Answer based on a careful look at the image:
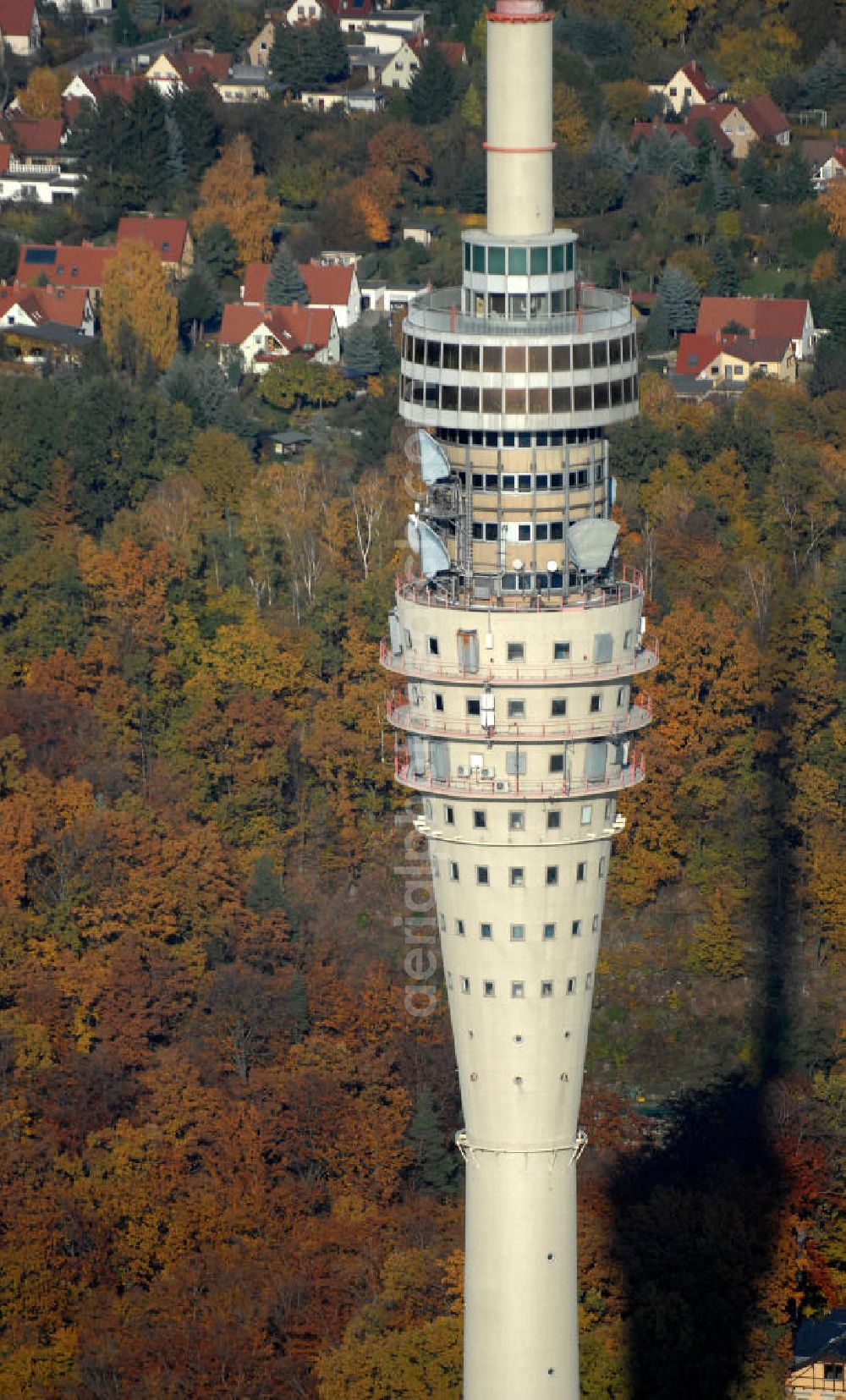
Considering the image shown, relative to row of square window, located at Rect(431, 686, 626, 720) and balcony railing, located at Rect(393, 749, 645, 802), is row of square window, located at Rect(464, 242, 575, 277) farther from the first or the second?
balcony railing, located at Rect(393, 749, 645, 802)

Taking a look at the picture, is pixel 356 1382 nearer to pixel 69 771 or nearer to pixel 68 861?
pixel 68 861

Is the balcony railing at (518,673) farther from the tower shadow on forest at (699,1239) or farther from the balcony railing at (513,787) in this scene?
the tower shadow on forest at (699,1239)

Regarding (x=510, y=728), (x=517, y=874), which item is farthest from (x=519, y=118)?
(x=517, y=874)

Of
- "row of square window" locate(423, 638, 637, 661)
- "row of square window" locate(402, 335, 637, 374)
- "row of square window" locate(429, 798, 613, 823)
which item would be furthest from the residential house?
"row of square window" locate(402, 335, 637, 374)

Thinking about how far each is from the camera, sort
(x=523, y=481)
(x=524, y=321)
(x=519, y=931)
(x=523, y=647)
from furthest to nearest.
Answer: (x=519, y=931)
(x=523, y=647)
(x=523, y=481)
(x=524, y=321)

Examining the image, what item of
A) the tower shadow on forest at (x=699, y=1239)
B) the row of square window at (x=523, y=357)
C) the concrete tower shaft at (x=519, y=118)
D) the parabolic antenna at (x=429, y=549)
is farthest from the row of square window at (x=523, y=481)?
the tower shadow on forest at (x=699, y=1239)

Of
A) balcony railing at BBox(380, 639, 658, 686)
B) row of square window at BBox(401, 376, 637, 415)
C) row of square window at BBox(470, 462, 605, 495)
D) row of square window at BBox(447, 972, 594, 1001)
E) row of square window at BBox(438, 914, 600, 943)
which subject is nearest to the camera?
row of square window at BBox(401, 376, 637, 415)

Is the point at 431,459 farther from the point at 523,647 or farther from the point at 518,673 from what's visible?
the point at 518,673
